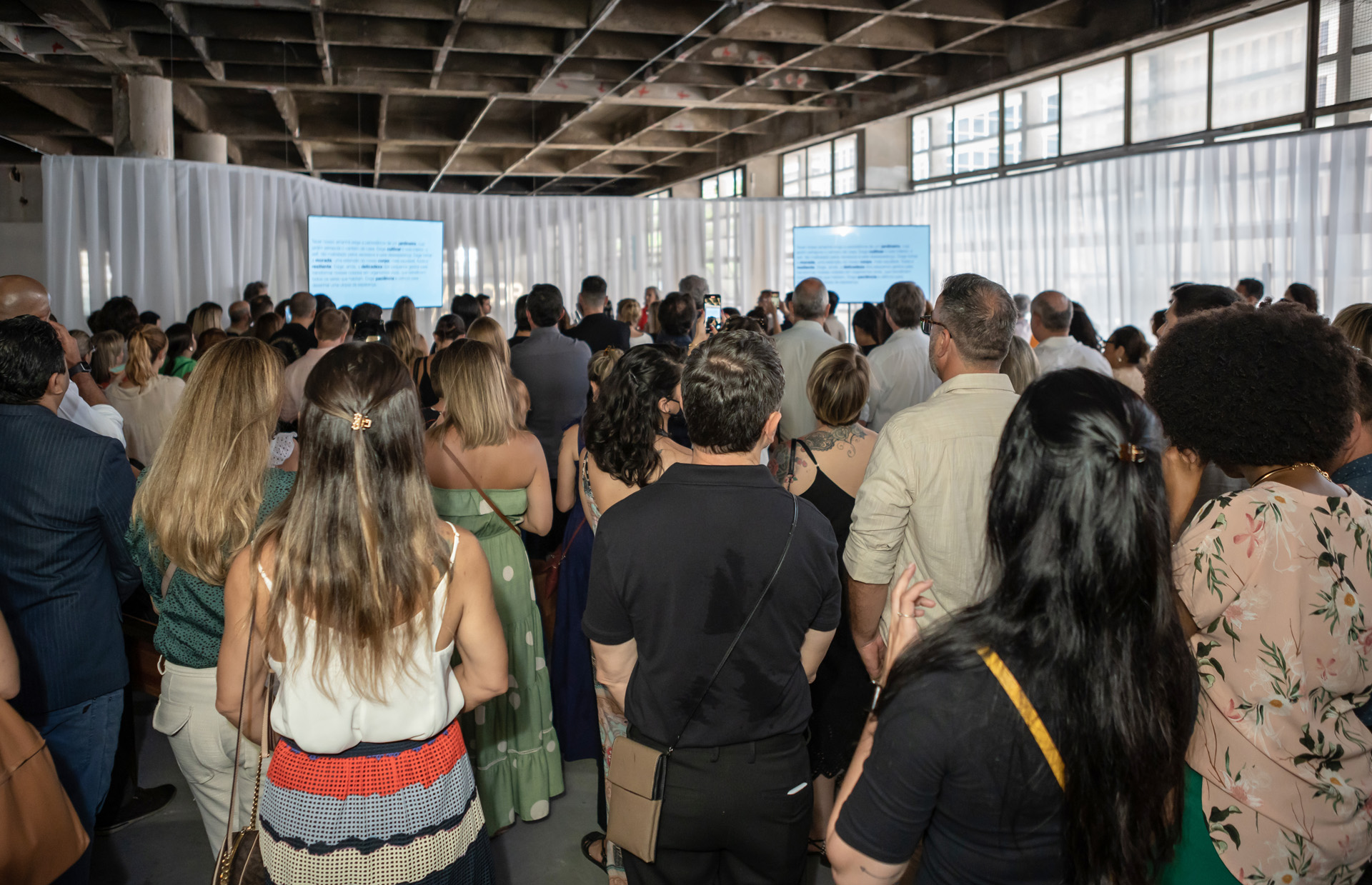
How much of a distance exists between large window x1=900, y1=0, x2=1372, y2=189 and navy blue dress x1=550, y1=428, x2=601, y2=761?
20.1 feet

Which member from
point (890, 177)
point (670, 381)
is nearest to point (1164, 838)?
point (670, 381)

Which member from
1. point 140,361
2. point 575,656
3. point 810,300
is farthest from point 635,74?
point 575,656

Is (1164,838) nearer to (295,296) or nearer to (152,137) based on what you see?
(295,296)

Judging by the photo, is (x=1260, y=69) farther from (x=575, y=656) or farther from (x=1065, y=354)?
(x=575, y=656)

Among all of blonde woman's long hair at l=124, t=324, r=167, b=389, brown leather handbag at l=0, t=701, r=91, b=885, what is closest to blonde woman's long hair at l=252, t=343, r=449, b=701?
brown leather handbag at l=0, t=701, r=91, b=885

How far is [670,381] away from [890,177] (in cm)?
964

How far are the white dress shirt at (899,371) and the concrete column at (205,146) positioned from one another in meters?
8.31

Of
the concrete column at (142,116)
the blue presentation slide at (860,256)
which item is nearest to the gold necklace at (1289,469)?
the concrete column at (142,116)

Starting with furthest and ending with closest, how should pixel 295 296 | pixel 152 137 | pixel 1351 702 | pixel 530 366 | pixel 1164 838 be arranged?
pixel 152 137 → pixel 295 296 → pixel 530 366 → pixel 1351 702 → pixel 1164 838

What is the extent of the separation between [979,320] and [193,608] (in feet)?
6.28

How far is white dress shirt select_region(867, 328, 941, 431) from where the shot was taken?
14.4 ft

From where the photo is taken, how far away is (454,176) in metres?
15.1

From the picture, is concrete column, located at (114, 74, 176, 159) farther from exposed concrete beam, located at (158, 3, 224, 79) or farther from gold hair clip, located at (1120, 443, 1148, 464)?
gold hair clip, located at (1120, 443, 1148, 464)

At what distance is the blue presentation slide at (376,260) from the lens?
362 inches
